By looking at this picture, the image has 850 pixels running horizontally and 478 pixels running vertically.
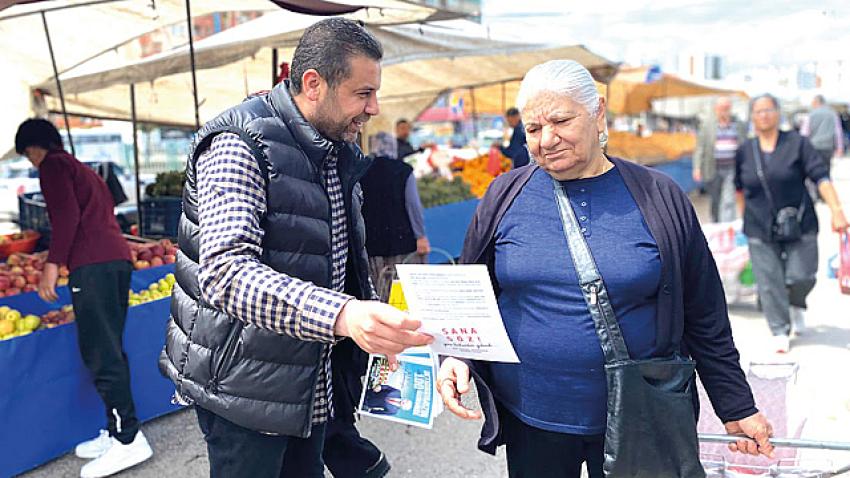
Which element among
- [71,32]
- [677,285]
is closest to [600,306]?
[677,285]

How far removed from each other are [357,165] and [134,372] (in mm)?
2719

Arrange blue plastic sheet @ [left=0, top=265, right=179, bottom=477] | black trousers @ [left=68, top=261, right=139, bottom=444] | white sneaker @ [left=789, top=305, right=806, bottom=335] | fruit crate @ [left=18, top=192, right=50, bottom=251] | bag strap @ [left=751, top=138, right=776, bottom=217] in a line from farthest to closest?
fruit crate @ [left=18, top=192, right=50, bottom=251], white sneaker @ [left=789, top=305, right=806, bottom=335], bag strap @ [left=751, top=138, right=776, bottom=217], black trousers @ [left=68, top=261, right=139, bottom=444], blue plastic sheet @ [left=0, top=265, right=179, bottom=477]

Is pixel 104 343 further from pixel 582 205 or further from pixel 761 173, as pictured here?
pixel 761 173

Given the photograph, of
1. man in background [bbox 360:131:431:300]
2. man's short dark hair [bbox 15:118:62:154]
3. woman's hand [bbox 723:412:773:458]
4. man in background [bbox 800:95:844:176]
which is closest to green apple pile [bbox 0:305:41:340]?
man's short dark hair [bbox 15:118:62:154]

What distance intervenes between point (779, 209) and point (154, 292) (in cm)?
423

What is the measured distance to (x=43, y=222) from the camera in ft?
23.0

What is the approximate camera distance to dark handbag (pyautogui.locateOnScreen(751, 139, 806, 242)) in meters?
4.89

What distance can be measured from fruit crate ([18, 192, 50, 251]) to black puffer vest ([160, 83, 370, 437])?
5052mm

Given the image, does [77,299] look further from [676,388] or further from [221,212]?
[676,388]

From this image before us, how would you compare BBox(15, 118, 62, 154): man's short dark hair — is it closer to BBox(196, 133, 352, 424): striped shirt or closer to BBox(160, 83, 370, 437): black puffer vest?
BBox(160, 83, 370, 437): black puffer vest

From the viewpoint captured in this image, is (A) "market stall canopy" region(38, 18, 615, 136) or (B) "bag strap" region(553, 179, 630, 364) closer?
(B) "bag strap" region(553, 179, 630, 364)

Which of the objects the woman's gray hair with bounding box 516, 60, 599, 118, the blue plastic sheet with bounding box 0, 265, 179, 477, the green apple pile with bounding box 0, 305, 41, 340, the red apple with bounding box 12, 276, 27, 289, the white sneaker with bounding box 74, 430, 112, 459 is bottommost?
the white sneaker with bounding box 74, 430, 112, 459

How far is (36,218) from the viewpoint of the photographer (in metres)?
7.23

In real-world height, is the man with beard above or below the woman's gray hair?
below
